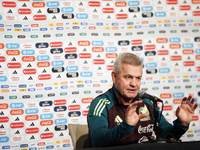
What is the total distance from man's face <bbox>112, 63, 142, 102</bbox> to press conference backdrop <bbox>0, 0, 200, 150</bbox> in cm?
184

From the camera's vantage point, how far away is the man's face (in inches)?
65.4

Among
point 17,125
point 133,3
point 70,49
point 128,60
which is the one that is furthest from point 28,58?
point 128,60

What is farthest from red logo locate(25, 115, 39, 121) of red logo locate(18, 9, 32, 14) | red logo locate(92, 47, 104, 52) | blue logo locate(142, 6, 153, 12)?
blue logo locate(142, 6, 153, 12)

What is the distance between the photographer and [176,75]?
3732 millimetres

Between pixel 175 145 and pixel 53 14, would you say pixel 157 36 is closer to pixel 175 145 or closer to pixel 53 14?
pixel 53 14

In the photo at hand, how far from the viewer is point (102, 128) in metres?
1.38

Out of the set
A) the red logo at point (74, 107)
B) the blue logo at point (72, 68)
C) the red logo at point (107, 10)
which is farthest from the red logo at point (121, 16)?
the red logo at point (74, 107)

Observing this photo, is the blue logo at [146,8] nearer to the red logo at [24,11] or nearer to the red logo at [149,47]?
the red logo at [149,47]

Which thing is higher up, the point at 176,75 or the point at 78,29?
the point at 78,29

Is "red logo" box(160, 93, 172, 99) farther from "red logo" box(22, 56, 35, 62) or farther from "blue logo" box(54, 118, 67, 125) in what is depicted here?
"red logo" box(22, 56, 35, 62)

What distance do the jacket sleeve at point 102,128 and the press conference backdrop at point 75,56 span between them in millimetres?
1914

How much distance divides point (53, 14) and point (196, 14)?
270 cm

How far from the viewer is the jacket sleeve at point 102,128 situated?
4.11 feet

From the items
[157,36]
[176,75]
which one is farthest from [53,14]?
[176,75]
